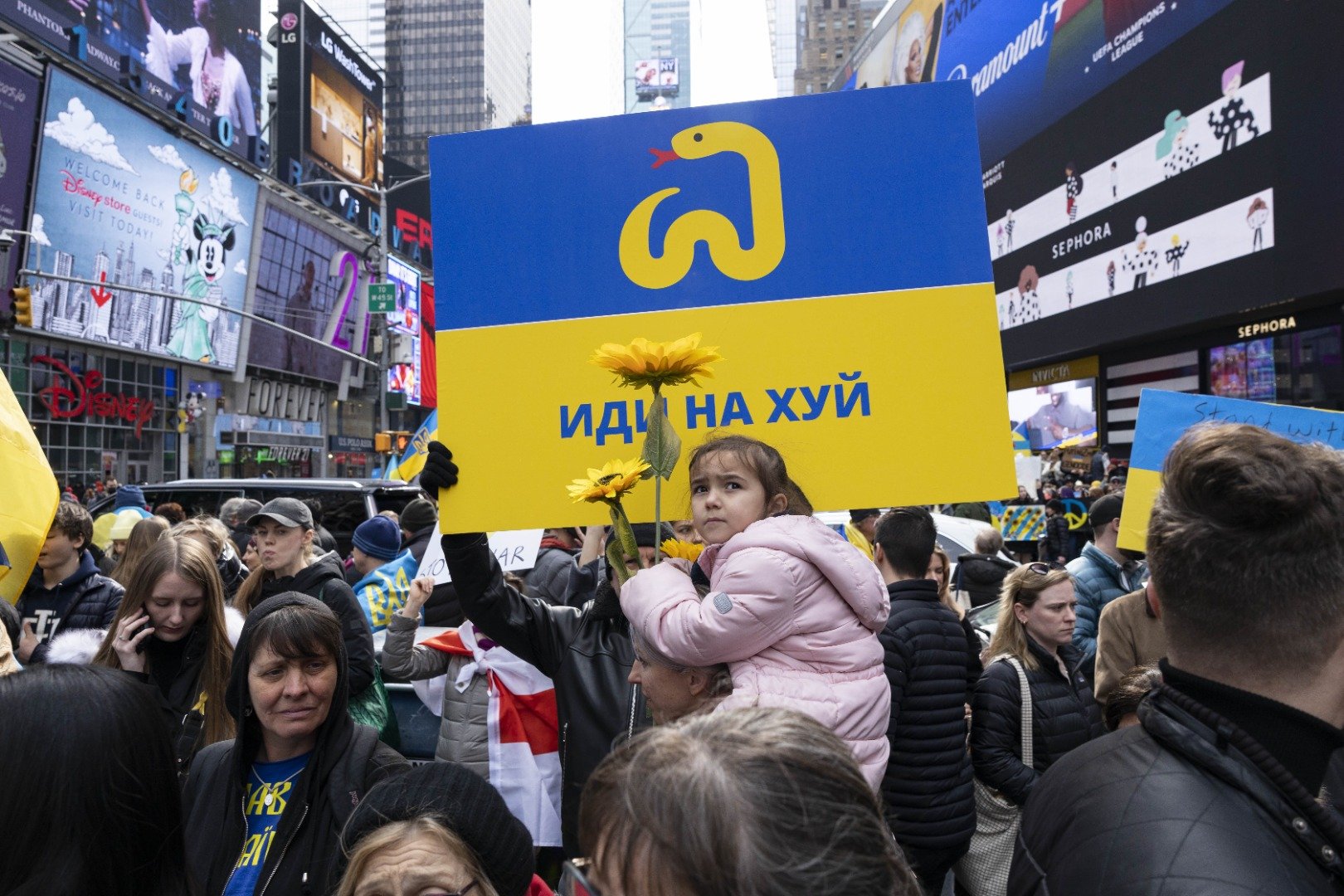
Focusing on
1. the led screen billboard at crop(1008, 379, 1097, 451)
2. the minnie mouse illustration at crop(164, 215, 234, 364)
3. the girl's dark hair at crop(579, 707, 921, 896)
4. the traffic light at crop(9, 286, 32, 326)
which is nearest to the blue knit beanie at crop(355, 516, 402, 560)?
the girl's dark hair at crop(579, 707, 921, 896)

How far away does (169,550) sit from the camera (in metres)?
3.63

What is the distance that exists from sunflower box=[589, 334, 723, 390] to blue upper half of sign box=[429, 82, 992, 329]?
0.59m

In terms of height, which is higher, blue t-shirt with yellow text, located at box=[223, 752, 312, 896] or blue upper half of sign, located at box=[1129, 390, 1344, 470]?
blue upper half of sign, located at box=[1129, 390, 1344, 470]

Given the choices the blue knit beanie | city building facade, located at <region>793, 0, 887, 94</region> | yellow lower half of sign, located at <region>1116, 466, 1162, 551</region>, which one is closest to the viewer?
yellow lower half of sign, located at <region>1116, 466, 1162, 551</region>

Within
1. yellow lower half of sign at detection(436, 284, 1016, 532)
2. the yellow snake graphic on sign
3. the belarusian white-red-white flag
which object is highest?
the yellow snake graphic on sign

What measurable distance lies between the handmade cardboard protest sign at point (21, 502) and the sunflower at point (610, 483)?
78.4 inches

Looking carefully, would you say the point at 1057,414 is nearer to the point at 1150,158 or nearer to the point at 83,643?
the point at 1150,158

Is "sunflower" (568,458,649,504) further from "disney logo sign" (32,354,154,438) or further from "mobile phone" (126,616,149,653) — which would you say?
"disney logo sign" (32,354,154,438)

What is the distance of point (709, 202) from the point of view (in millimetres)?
3000

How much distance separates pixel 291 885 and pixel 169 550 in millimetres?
1688

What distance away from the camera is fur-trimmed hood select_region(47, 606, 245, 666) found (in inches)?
Result: 145

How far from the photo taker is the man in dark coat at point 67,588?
4.66 metres

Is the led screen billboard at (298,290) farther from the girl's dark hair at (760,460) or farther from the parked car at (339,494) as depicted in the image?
the girl's dark hair at (760,460)

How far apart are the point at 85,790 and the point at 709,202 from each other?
2149 mm
